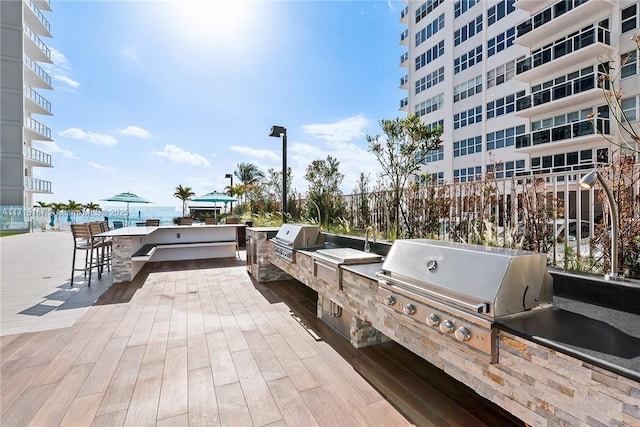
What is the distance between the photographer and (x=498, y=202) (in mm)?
3160

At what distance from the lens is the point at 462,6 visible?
16969 mm

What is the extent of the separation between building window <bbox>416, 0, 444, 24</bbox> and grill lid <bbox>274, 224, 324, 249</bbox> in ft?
68.6

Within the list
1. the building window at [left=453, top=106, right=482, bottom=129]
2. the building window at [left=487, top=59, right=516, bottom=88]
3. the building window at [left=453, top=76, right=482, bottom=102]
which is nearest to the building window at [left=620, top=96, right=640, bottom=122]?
the building window at [left=487, top=59, right=516, bottom=88]

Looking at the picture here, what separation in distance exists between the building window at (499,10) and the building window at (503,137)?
229 inches

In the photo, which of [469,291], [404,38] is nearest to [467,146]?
[404,38]

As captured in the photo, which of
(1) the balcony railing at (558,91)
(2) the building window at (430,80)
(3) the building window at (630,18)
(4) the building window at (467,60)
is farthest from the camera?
(2) the building window at (430,80)

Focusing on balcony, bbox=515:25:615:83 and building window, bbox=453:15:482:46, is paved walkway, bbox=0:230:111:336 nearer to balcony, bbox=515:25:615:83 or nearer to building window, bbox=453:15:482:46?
balcony, bbox=515:25:615:83

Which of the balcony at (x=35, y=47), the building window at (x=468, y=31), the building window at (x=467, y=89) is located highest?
the balcony at (x=35, y=47)

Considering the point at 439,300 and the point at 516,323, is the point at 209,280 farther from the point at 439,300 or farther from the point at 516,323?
the point at 516,323

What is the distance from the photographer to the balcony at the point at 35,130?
18413 millimetres

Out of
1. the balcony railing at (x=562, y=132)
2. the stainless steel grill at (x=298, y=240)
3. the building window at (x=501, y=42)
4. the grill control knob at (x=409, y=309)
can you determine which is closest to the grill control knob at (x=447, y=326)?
the grill control knob at (x=409, y=309)

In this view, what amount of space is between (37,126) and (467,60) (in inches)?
1081

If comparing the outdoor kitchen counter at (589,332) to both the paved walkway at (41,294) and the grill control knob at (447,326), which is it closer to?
the grill control knob at (447,326)

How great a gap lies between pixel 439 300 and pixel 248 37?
7.47 meters
